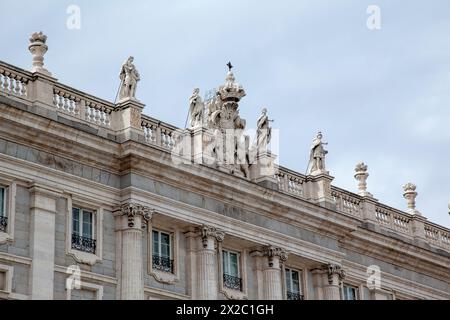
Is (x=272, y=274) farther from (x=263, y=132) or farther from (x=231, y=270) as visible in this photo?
(x=263, y=132)

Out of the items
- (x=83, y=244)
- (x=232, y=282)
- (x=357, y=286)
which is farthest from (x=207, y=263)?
(x=357, y=286)

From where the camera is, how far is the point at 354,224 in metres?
46.0

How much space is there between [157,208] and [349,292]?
1102 centimetres

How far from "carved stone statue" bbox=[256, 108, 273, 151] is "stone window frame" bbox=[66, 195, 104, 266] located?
8.03m

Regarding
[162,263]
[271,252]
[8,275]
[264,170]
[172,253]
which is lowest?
[8,275]

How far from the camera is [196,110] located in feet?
137

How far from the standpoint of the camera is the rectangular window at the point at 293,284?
43719 millimetres

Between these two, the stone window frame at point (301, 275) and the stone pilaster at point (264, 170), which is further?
the stone window frame at point (301, 275)

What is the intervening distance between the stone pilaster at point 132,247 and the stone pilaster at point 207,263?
Answer: 2469mm

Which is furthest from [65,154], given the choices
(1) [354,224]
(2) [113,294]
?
(1) [354,224]

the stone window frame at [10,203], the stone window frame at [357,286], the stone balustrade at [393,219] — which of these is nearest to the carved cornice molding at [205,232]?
the stone window frame at [10,203]

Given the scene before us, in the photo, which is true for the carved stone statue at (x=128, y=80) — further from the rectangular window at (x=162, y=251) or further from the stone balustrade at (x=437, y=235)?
the stone balustrade at (x=437, y=235)

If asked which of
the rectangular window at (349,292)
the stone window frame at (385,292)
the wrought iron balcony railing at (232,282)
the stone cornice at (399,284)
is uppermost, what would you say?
the stone cornice at (399,284)
